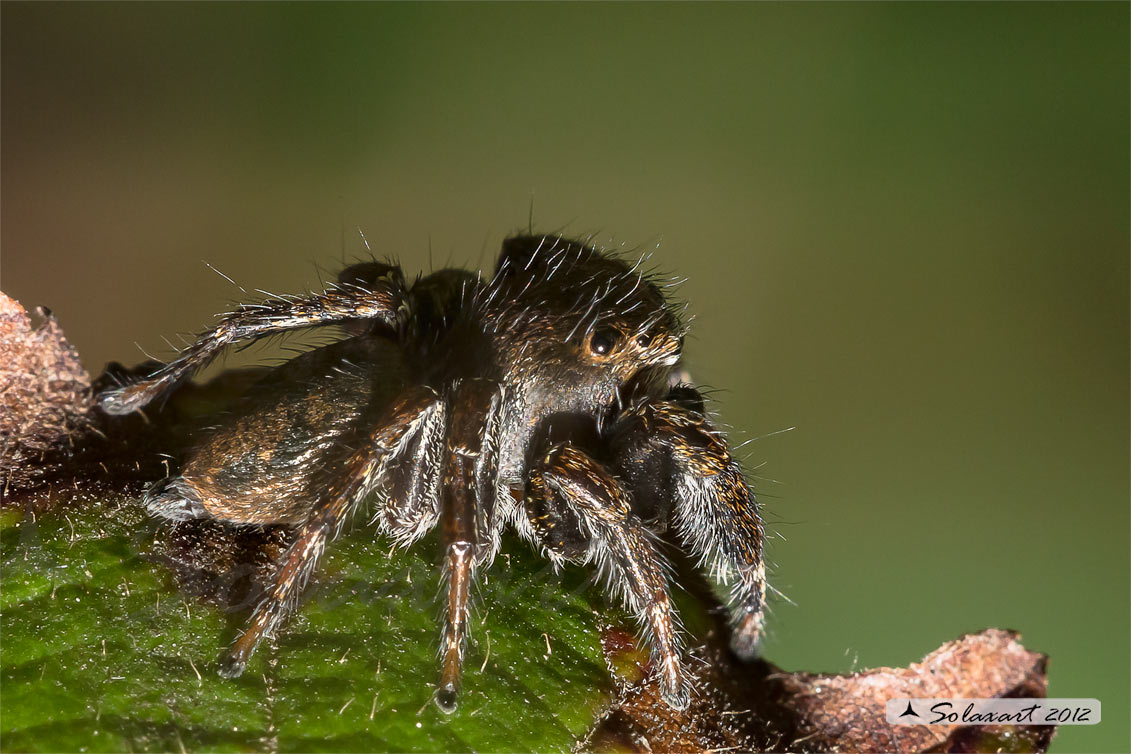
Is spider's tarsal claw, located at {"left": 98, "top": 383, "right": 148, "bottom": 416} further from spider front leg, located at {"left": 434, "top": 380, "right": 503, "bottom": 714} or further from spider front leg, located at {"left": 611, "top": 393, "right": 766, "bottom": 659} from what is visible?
spider front leg, located at {"left": 611, "top": 393, "right": 766, "bottom": 659}

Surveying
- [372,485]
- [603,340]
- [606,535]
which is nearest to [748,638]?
[606,535]

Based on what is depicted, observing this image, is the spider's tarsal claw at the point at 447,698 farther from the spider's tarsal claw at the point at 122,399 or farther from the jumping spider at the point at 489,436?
the spider's tarsal claw at the point at 122,399

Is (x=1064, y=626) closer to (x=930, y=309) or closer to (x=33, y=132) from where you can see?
(x=930, y=309)

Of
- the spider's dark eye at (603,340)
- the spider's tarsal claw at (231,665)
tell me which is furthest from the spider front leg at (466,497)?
the spider's tarsal claw at (231,665)

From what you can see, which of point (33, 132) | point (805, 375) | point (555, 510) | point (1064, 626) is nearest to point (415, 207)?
point (33, 132)

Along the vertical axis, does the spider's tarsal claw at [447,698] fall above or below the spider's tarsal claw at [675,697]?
below

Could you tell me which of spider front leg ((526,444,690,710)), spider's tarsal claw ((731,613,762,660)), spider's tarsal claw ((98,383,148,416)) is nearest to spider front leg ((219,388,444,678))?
spider front leg ((526,444,690,710))

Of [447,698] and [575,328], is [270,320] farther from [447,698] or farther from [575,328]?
[447,698]
